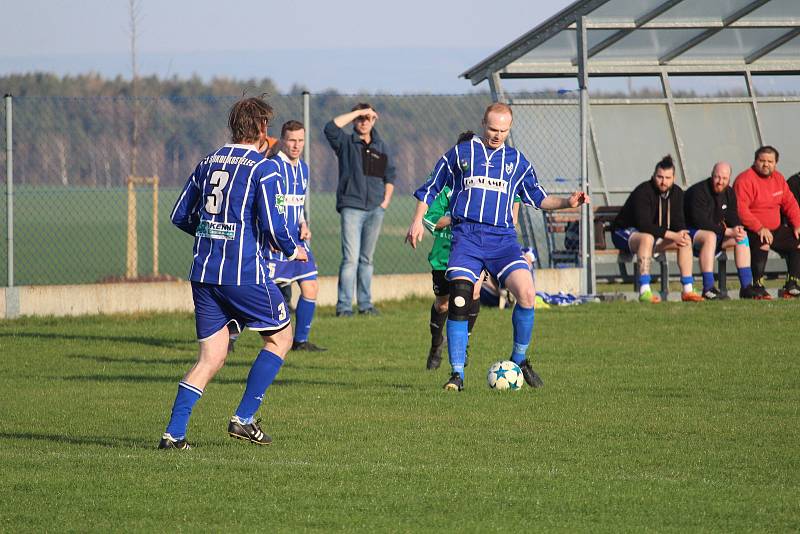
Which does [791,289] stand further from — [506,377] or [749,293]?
A: [506,377]

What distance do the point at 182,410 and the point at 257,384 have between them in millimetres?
454

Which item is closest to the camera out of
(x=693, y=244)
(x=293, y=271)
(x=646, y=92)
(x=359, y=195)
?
(x=293, y=271)

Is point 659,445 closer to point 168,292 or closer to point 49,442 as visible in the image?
point 49,442

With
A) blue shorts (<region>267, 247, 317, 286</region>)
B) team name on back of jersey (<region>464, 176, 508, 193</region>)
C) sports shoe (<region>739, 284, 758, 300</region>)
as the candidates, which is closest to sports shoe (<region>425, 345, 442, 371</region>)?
blue shorts (<region>267, 247, 317, 286</region>)

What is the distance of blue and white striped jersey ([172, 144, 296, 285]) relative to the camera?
7227 millimetres

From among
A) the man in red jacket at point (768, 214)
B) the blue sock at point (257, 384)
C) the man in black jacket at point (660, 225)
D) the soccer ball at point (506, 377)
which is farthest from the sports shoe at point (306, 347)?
the man in red jacket at point (768, 214)

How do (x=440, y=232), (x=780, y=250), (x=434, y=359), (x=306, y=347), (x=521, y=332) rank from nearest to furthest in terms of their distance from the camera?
(x=521, y=332), (x=434, y=359), (x=440, y=232), (x=306, y=347), (x=780, y=250)

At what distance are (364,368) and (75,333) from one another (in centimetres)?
411

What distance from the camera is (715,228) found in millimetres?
16781

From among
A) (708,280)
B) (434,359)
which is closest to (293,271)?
(434,359)

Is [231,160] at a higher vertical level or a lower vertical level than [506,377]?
higher

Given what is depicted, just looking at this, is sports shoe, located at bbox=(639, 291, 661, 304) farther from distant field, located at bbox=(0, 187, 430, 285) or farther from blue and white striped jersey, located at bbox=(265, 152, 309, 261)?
distant field, located at bbox=(0, 187, 430, 285)

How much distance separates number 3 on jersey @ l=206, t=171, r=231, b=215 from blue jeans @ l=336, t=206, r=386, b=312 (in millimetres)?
8392

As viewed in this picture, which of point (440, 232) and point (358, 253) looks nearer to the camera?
point (440, 232)
